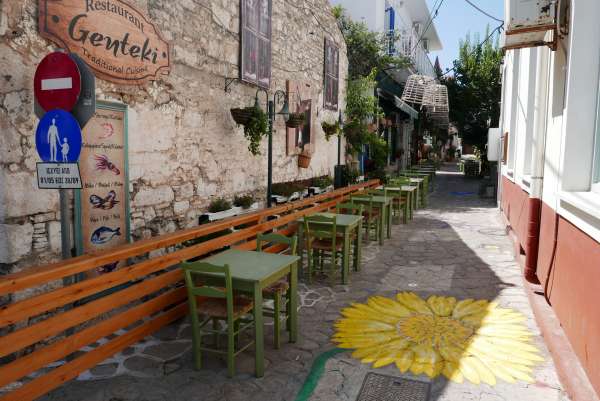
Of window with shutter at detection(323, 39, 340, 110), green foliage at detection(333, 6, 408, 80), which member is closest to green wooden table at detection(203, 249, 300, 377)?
window with shutter at detection(323, 39, 340, 110)

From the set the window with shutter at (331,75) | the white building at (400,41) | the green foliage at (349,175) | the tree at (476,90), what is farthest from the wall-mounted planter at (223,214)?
the tree at (476,90)

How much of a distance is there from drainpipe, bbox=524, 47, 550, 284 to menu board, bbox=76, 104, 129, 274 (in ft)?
15.3

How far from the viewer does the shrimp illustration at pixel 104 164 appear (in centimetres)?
484

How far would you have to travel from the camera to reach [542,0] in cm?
437

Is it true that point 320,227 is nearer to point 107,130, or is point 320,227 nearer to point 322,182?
point 107,130

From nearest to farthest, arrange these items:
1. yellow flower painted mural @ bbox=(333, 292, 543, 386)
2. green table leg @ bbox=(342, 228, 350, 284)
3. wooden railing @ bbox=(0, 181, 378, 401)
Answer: wooden railing @ bbox=(0, 181, 378, 401), yellow flower painted mural @ bbox=(333, 292, 543, 386), green table leg @ bbox=(342, 228, 350, 284)

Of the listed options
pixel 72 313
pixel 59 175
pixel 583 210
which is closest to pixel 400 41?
pixel 583 210

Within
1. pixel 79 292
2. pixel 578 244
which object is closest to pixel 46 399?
pixel 79 292

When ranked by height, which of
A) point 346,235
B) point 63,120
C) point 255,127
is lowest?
point 346,235

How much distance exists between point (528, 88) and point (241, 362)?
5596 mm

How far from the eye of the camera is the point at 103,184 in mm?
4918

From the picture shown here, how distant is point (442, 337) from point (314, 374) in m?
1.38

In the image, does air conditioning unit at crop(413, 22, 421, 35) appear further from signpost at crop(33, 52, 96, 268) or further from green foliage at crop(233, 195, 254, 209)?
signpost at crop(33, 52, 96, 268)

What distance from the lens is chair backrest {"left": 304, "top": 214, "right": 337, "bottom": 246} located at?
5980mm
